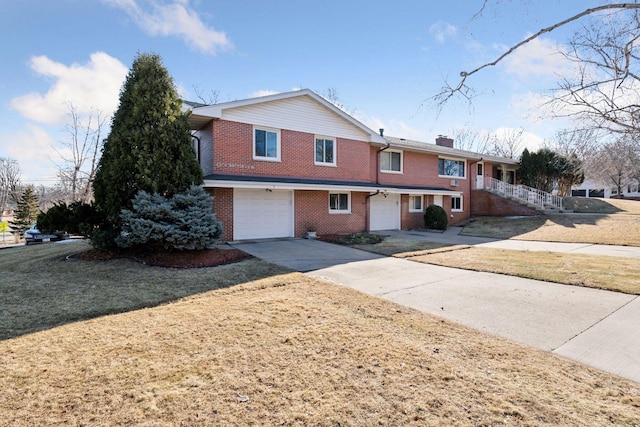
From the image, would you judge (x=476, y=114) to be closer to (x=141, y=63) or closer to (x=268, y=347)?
(x=268, y=347)

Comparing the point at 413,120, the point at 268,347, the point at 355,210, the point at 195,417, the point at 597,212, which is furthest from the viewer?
the point at 597,212

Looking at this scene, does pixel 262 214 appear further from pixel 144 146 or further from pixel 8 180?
pixel 8 180

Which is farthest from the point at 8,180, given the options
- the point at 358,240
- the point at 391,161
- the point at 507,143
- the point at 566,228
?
the point at 507,143

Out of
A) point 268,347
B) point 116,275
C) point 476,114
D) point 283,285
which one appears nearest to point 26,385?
A: point 268,347

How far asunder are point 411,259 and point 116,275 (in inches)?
315

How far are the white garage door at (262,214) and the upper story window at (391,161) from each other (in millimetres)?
6732

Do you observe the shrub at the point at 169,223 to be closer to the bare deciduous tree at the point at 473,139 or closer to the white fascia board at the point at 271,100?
the white fascia board at the point at 271,100

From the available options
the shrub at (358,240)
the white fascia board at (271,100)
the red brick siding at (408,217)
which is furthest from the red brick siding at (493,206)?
the shrub at (358,240)

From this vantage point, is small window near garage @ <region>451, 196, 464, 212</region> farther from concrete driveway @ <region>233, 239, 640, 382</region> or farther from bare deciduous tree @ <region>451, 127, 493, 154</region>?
bare deciduous tree @ <region>451, 127, 493, 154</region>

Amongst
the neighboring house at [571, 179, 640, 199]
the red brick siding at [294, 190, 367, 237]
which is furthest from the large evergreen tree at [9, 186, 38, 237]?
the neighboring house at [571, 179, 640, 199]

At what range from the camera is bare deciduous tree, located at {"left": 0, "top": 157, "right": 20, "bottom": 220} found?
172 ft

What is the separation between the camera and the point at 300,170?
14.9m

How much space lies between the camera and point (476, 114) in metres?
7.77

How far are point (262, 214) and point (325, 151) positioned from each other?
4.54m
